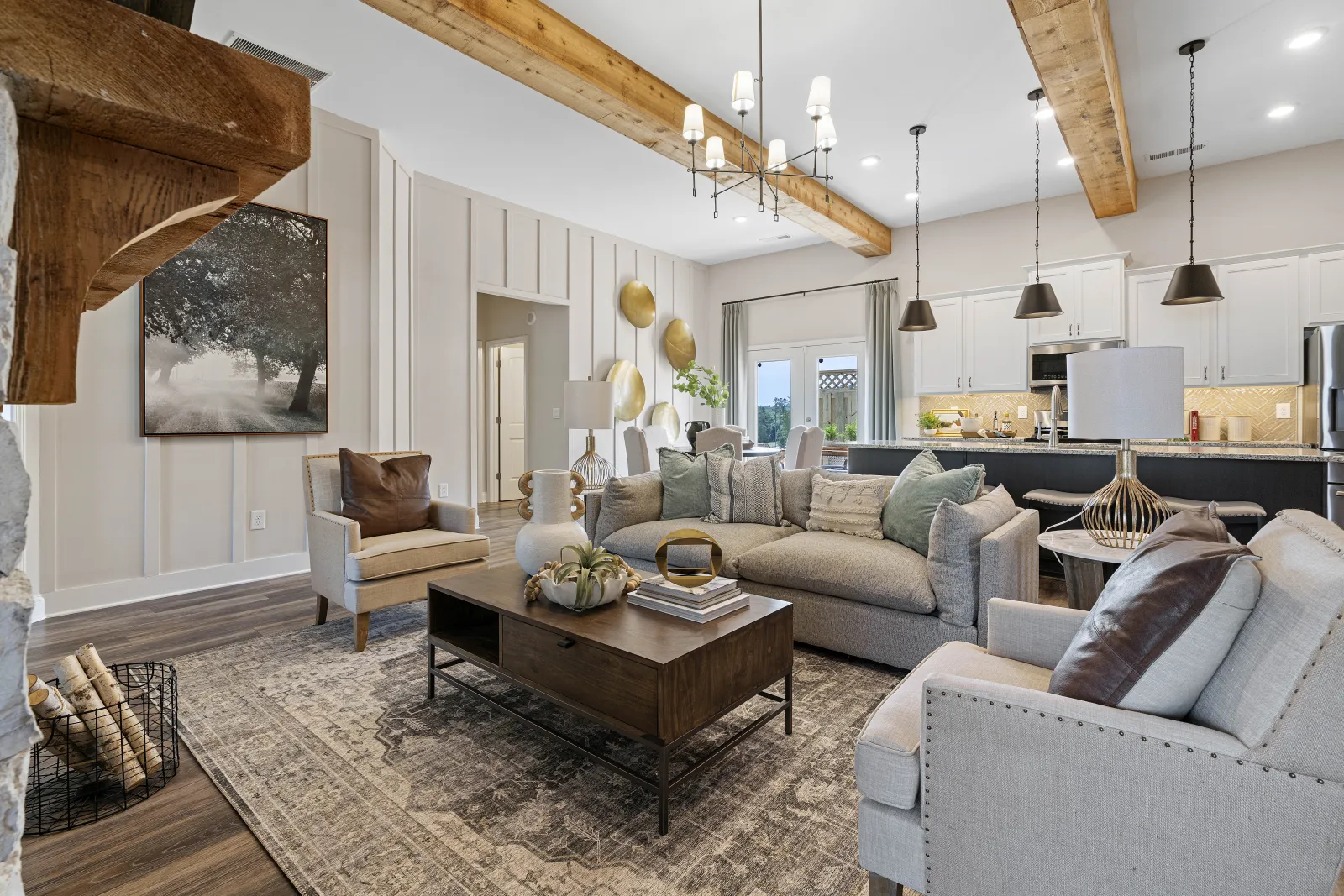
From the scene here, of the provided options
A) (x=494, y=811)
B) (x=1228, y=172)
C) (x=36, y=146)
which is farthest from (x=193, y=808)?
(x=1228, y=172)

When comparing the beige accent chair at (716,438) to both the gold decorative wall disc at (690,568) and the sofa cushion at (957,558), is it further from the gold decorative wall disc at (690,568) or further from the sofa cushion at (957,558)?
the gold decorative wall disc at (690,568)

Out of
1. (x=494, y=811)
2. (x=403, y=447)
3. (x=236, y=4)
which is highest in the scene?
(x=236, y=4)

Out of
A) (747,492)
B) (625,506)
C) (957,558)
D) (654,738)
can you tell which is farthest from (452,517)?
(957,558)

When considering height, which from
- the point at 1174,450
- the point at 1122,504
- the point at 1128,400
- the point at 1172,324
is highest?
the point at 1172,324

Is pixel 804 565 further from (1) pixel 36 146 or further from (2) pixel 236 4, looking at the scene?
(2) pixel 236 4

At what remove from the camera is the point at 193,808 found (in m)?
1.72

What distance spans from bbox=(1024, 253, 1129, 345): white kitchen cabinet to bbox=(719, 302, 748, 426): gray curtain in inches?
132

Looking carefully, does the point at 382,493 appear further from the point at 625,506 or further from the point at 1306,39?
the point at 1306,39

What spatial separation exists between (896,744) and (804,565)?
5.22 ft

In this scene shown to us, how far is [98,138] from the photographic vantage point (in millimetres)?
473

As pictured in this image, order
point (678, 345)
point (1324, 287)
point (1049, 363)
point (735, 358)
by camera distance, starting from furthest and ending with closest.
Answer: point (735, 358) < point (678, 345) < point (1049, 363) < point (1324, 287)

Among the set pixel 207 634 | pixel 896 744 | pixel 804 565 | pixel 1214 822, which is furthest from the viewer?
pixel 207 634

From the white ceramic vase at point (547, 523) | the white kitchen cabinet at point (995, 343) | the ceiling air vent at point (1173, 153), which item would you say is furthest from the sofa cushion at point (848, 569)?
the ceiling air vent at point (1173, 153)

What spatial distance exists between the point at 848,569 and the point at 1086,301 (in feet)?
14.5
